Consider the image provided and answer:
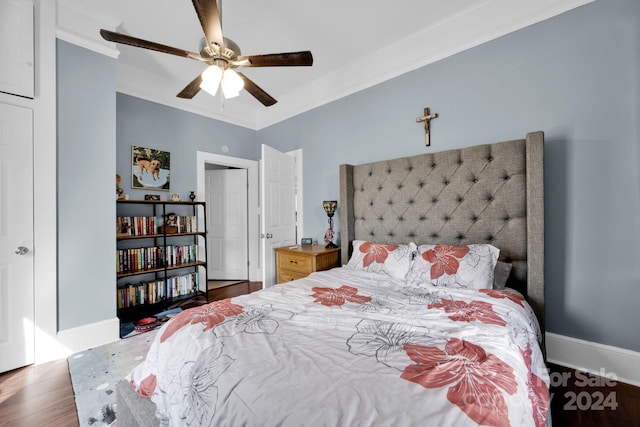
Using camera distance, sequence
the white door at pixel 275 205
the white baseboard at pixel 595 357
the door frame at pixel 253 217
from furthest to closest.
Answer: the door frame at pixel 253 217 < the white door at pixel 275 205 < the white baseboard at pixel 595 357

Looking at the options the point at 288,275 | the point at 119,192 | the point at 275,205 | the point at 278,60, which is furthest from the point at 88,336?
the point at 278,60

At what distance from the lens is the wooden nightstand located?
268 cm

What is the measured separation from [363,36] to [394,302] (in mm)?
2408

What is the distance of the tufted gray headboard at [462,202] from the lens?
5.81ft

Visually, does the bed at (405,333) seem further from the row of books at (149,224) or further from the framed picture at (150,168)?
the framed picture at (150,168)

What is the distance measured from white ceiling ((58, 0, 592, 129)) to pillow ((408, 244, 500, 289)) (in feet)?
5.72

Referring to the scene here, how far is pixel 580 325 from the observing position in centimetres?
182

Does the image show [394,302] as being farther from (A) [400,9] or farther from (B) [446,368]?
(A) [400,9]

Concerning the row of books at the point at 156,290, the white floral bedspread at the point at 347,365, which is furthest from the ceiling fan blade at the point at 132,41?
the row of books at the point at 156,290

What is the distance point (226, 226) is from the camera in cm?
454

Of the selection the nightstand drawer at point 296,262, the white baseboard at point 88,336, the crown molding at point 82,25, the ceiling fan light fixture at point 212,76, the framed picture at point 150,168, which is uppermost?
the crown molding at point 82,25

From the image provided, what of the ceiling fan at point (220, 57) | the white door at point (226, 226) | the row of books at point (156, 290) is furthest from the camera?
the white door at point (226, 226)

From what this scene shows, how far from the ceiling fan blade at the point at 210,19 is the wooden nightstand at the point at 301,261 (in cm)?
188

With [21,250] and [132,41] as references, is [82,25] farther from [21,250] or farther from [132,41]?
[21,250]
